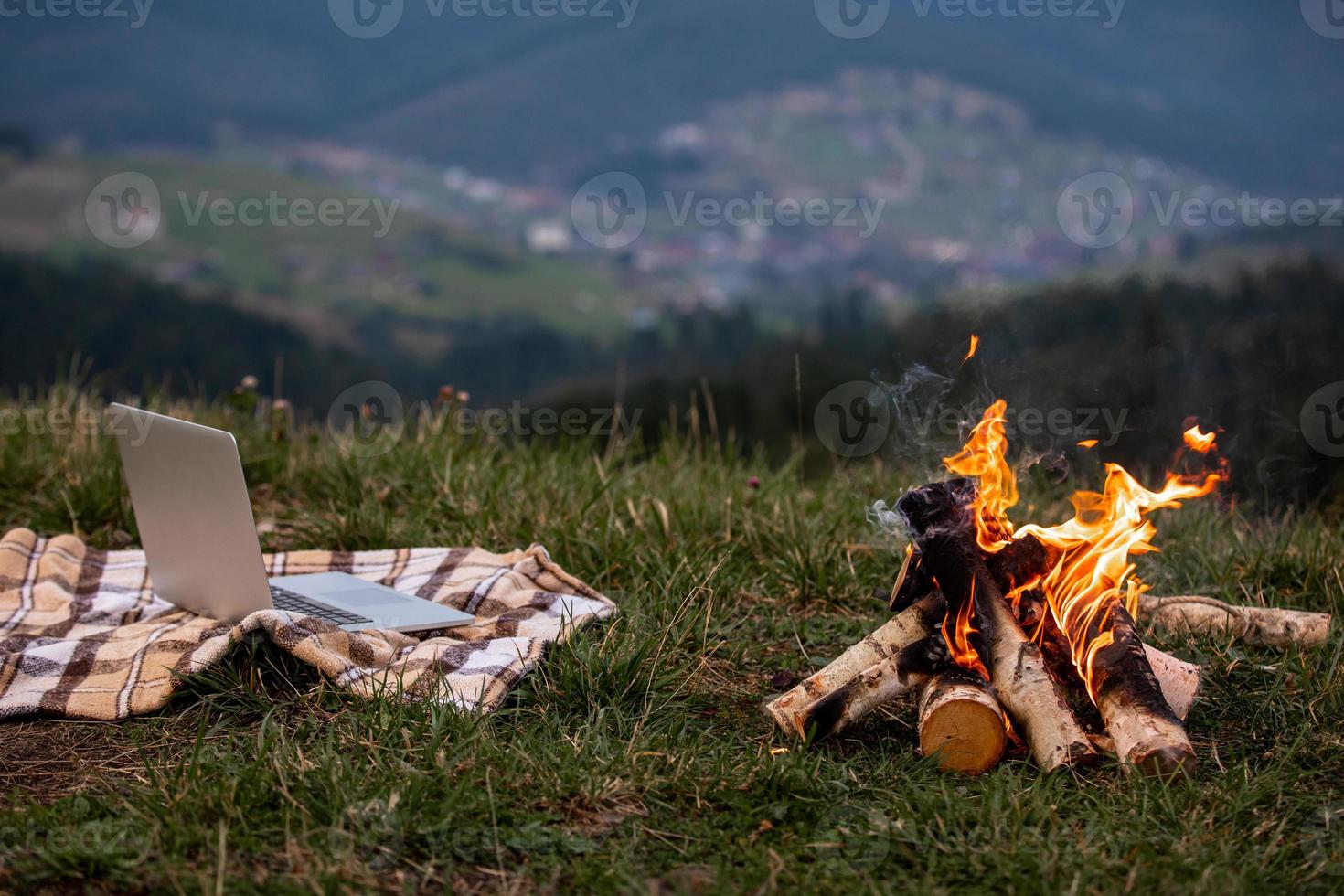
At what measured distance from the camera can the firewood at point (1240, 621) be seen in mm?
3047

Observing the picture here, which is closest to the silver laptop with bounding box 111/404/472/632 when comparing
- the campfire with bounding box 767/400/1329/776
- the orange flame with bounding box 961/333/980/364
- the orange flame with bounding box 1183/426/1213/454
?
the campfire with bounding box 767/400/1329/776

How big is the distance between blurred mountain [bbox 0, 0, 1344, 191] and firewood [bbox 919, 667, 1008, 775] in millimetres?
131901

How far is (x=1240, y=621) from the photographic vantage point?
3.10 m

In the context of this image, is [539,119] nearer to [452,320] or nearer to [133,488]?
[452,320]

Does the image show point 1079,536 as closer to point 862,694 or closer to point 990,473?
point 990,473

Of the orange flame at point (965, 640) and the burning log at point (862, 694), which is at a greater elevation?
the orange flame at point (965, 640)

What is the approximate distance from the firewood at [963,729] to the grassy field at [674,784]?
0.05 metres

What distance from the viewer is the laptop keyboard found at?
9.97 ft

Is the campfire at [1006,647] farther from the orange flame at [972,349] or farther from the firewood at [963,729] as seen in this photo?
the orange flame at [972,349]

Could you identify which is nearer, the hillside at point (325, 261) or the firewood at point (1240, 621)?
the firewood at point (1240, 621)

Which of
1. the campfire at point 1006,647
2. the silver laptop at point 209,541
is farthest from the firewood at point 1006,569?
the silver laptop at point 209,541

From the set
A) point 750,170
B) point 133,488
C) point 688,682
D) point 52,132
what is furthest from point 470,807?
point 52,132

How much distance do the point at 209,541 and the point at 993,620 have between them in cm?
207

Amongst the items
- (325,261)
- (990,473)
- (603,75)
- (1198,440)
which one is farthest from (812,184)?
(990,473)
